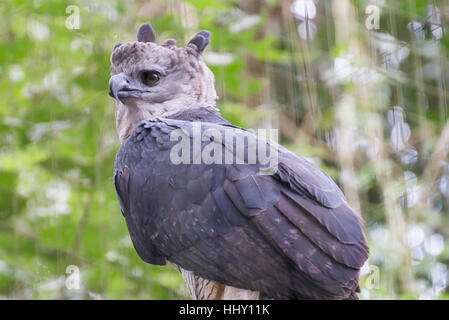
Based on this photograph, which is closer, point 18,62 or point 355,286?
point 355,286

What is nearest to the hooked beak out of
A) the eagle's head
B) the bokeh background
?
the eagle's head

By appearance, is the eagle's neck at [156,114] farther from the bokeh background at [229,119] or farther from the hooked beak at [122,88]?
the bokeh background at [229,119]

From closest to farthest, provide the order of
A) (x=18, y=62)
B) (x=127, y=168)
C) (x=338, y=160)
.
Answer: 1. (x=127, y=168)
2. (x=18, y=62)
3. (x=338, y=160)

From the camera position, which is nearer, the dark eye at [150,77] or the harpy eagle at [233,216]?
the harpy eagle at [233,216]

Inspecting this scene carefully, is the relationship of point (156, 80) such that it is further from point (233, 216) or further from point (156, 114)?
point (233, 216)

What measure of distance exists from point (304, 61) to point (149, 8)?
1097 mm

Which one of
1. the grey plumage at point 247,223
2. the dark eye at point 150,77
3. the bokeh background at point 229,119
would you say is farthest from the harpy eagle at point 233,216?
the bokeh background at point 229,119

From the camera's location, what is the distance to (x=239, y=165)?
1.79 m

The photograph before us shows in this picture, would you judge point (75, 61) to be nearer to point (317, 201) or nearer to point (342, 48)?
point (342, 48)

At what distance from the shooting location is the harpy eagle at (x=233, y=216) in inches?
65.3

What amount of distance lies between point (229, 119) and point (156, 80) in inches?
27.9

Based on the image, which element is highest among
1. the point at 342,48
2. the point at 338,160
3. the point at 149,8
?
the point at 149,8
